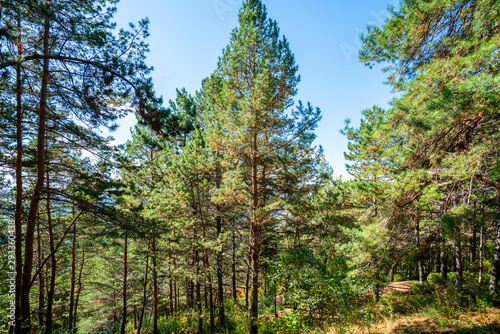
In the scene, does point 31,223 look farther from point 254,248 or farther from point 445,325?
point 445,325

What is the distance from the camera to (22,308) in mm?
4160

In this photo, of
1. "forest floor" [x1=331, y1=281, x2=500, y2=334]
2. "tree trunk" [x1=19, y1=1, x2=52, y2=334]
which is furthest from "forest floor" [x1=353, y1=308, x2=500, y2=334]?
"tree trunk" [x1=19, y1=1, x2=52, y2=334]

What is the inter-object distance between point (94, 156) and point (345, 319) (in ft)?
28.6

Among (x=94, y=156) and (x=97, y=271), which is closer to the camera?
(x=94, y=156)

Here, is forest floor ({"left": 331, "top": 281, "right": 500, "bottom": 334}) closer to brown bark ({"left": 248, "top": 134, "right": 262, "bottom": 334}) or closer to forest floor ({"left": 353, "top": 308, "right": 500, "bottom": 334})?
forest floor ({"left": 353, "top": 308, "right": 500, "bottom": 334})

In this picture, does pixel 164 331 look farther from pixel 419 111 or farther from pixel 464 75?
pixel 464 75

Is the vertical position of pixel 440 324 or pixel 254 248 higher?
pixel 254 248

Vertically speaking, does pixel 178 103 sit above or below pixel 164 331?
above

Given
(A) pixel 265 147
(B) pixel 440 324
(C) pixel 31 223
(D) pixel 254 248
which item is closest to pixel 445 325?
(B) pixel 440 324

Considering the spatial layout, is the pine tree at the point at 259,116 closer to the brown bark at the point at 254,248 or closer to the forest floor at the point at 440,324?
the brown bark at the point at 254,248

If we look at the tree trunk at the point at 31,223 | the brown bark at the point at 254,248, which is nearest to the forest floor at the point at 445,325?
the brown bark at the point at 254,248

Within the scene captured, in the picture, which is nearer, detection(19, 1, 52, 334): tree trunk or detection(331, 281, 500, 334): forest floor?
detection(19, 1, 52, 334): tree trunk

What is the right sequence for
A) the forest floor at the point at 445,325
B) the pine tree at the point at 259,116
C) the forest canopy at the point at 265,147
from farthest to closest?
the pine tree at the point at 259,116 → the forest floor at the point at 445,325 → the forest canopy at the point at 265,147

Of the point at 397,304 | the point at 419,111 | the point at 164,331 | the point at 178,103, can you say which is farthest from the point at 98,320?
the point at 419,111
